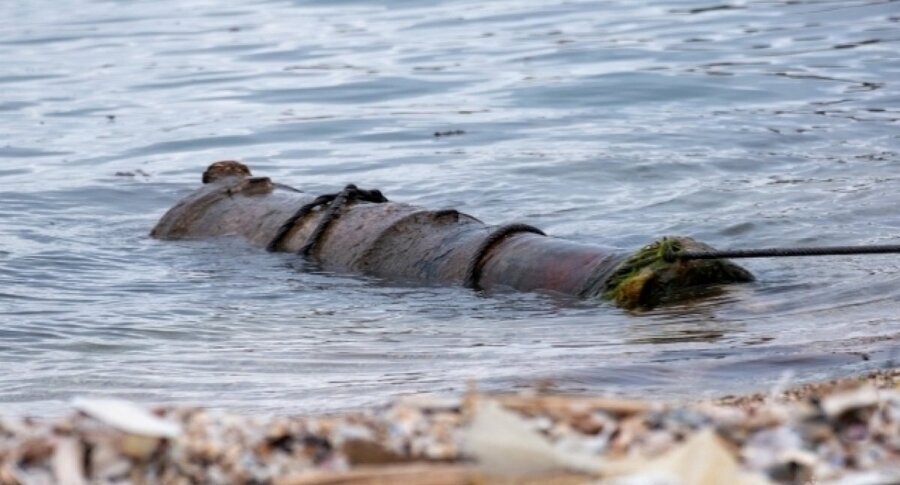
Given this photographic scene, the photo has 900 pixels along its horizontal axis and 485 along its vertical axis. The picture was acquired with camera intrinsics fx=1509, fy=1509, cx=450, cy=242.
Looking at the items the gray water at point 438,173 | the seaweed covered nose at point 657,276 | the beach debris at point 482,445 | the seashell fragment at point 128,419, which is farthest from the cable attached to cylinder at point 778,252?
the seashell fragment at point 128,419

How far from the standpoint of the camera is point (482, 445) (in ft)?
9.00

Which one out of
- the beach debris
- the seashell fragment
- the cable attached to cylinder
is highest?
the seashell fragment

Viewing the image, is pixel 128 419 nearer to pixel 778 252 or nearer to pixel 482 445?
pixel 482 445

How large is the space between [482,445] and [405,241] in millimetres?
4753

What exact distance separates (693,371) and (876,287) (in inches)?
70.1

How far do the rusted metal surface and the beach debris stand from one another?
12.5 feet

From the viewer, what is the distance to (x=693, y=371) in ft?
18.8

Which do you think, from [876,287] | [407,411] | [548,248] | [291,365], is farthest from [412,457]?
[876,287]

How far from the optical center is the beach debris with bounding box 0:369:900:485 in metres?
2.74

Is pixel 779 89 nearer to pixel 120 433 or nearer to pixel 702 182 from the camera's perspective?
pixel 702 182

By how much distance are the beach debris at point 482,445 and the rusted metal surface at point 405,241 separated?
3.81 metres

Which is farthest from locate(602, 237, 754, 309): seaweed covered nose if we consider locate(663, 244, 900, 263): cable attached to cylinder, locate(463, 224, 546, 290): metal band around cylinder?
locate(463, 224, 546, 290): metal band around cylinder

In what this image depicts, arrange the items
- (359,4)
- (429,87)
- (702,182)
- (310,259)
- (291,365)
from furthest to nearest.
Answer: (359,4)
(429,87)
(702,182)
(310,259)
(291,365)

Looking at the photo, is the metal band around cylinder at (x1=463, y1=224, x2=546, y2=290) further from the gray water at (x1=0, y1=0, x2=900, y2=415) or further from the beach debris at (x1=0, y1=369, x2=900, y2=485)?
the beach debris at (x1=0, y1=369, x2=900, y2=485)
